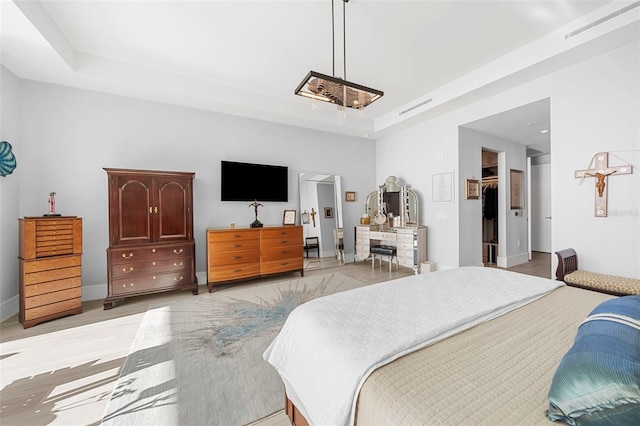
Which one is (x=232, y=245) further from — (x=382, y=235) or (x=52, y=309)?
(x=382, y=235)

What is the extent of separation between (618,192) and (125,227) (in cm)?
575

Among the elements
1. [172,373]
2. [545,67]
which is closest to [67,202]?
[172,373]

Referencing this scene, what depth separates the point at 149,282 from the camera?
3377 mm

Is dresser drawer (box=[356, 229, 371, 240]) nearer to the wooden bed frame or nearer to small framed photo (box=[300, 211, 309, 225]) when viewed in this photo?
small framed photo (box=[300, 211, 309, 225])

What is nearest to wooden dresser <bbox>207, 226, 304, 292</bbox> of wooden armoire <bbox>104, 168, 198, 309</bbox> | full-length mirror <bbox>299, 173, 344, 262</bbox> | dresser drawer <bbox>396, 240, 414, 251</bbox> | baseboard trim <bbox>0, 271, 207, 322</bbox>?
wooden armoire <bbox>104, 168, 198, 309</bbox>

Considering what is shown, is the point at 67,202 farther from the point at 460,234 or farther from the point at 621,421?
the point at 460,234

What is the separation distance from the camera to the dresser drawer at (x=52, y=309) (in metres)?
2.62

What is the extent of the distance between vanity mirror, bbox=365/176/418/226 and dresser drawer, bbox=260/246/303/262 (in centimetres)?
192

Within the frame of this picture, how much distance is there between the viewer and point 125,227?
129 inches

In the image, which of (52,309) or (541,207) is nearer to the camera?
(52,309)

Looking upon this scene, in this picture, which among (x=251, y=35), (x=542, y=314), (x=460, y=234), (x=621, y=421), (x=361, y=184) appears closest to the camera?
(x=621, y=421)

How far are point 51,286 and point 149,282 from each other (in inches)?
35.8

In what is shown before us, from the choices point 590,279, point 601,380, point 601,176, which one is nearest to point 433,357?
point 601,380

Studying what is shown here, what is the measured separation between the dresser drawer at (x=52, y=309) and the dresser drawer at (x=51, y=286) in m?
0.16
